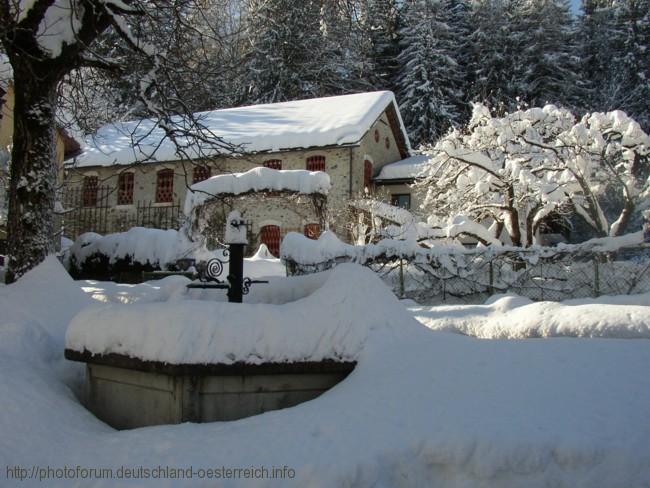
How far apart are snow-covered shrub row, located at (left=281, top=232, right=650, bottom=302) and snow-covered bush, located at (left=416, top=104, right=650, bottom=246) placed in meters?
2.71

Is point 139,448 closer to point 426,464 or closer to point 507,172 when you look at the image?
point 426,464

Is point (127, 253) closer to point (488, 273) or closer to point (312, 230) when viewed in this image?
point (312, 230)

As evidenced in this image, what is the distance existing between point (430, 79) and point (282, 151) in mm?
15040

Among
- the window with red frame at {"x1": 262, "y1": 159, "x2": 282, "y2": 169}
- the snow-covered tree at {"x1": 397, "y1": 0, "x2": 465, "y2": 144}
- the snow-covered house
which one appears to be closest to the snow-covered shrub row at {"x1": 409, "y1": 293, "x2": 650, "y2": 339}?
the snow-covered house

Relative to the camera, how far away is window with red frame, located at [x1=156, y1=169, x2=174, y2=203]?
24.8 meters

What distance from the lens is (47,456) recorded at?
3.64 meters

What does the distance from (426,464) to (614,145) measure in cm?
1506

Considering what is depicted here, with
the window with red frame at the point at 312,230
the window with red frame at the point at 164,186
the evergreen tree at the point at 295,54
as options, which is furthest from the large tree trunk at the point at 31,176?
the window with red frame at the point at 164,186

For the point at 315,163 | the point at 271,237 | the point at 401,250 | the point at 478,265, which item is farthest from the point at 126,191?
the point at 478,265

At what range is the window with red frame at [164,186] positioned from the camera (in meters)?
24.8

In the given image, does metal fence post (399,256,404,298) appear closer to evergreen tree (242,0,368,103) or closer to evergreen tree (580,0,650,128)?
evergreen tree (242,0,368,103)

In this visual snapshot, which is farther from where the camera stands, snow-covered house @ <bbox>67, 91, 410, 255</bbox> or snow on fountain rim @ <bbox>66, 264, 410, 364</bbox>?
snow-covered house @ <bbox>67, 91, 410, 255</bbox>

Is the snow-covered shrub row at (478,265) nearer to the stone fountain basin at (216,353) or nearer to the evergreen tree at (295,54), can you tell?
the evergreen tree at (295,54)

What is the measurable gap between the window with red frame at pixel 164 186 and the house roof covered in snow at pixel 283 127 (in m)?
1.07
